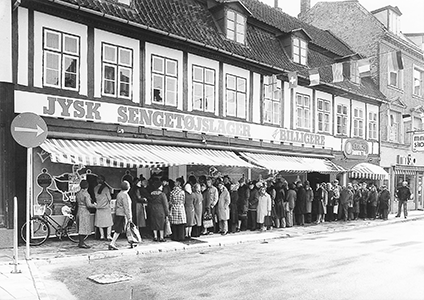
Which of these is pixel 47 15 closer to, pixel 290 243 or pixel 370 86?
pixel 290 243

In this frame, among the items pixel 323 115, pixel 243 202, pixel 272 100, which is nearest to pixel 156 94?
pixel 243 202

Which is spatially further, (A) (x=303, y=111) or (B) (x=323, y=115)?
(B) (x=323, y=115)

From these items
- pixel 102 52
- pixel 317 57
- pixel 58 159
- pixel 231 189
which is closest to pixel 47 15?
pixel 102 52

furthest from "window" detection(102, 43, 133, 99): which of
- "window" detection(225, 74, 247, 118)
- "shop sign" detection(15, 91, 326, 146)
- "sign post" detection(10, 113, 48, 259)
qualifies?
"window" detection(225, 74, 247, 118)

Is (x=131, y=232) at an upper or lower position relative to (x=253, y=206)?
lower

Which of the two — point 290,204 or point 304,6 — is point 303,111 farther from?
point 304,6

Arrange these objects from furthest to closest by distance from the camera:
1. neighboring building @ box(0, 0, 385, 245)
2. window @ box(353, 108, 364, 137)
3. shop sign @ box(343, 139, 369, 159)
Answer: window @ box(353, 108, 364, 137), shop sign @ box(343, 139, 369, 159), neighboring building @ box(0, 0, 385, 245)

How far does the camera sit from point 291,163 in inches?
710

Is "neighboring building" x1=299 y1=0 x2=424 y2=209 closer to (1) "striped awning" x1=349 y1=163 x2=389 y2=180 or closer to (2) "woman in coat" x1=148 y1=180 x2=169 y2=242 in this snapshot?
(1) "striped awning" x1=349 y1=163 x2=389 y2=180

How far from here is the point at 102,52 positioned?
12.9 metres

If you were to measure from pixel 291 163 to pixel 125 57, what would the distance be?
8460 mm

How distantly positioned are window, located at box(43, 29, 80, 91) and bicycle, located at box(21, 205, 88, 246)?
3547 mm

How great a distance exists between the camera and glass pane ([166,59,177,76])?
1465 cm

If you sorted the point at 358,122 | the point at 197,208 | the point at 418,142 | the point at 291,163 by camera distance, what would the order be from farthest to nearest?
the point at 418,142 < the point at 358,122 < the point at 291,163 < the point at 197,208
